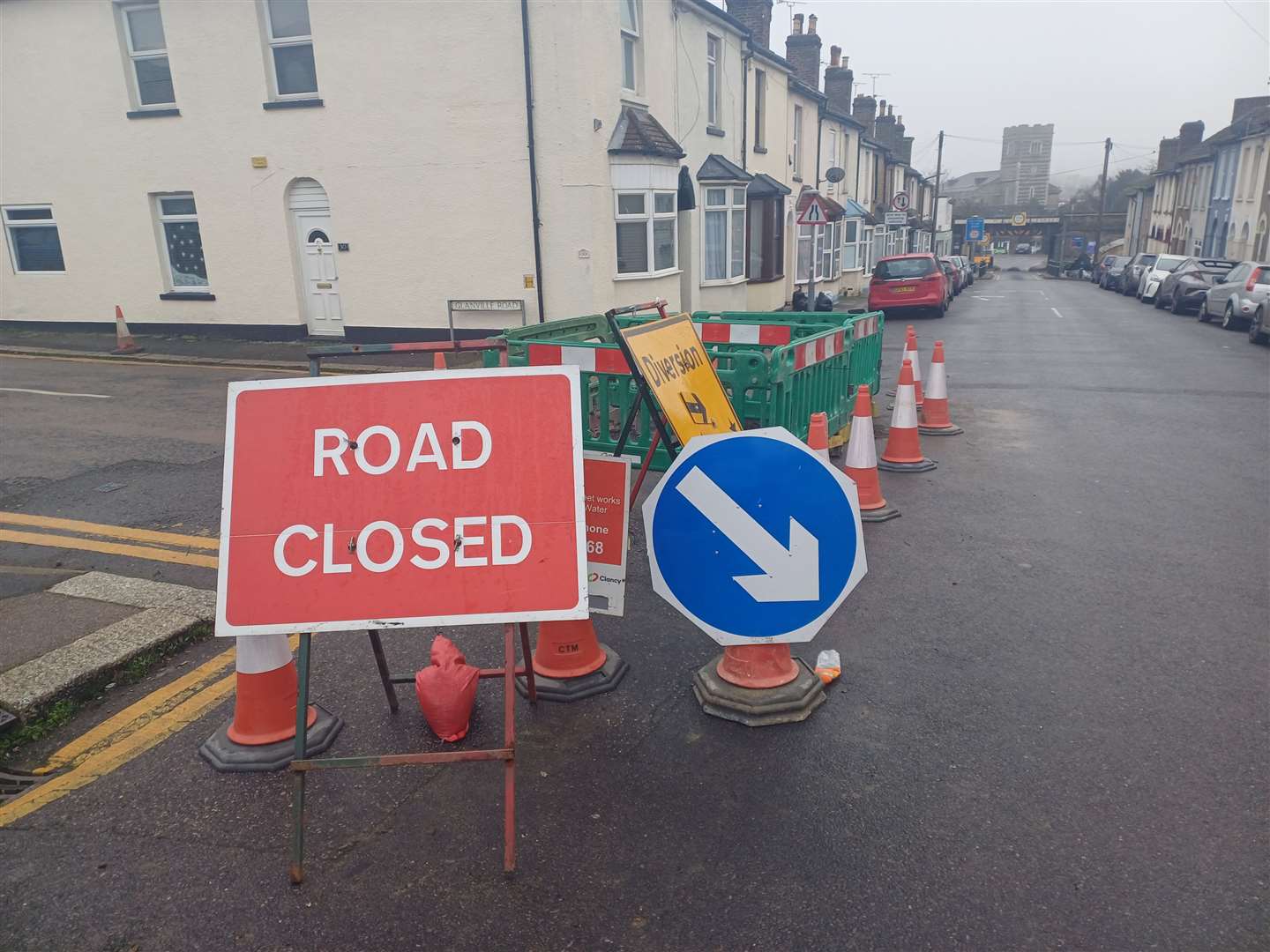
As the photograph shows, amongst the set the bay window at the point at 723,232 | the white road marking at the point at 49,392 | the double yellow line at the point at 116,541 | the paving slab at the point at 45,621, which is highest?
the bay window at the point at 723,232

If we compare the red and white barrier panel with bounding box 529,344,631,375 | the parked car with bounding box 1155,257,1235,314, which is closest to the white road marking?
the red and white barrier panel with bounding box 529,344,631,375

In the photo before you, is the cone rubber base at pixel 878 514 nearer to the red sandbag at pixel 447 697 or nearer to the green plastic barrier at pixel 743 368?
the green plastic barrier at pixel 743 368

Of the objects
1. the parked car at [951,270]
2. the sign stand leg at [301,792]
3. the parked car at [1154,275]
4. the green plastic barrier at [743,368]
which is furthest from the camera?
the parked car at [951,270]

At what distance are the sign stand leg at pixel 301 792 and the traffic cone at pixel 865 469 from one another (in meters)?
4.34

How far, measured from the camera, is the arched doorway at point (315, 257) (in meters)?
15.5

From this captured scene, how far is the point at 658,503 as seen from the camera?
3562mm

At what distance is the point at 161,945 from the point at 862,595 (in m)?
3.77

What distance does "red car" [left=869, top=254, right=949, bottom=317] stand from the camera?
23844 millimetres

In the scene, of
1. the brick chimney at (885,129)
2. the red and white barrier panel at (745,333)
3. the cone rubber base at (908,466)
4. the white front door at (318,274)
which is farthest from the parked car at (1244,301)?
the brick chimney at (885,129)

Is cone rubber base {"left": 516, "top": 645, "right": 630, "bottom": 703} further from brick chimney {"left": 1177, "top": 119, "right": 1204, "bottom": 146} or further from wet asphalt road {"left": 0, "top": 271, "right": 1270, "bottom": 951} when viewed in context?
brick chimney {"left": 1177, "top": 119, "right": 1204, "bottom": 146}

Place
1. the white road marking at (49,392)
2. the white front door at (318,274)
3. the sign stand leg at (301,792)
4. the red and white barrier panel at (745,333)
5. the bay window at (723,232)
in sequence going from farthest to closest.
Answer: the bay window at (723,232), the white front door at (318,274), the white road marking at (49,392), the red and white barrier panel at (745,333), the sign stand leg at (301,792)

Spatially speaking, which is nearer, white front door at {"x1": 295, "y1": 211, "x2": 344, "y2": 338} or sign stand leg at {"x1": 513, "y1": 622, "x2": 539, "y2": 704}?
sign stand leg at {"x1": 513, "y1": 622, "x2": 539, "y2": 704}

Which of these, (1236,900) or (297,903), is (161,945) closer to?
(297,903)

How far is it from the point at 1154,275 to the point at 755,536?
3375 centimetres
